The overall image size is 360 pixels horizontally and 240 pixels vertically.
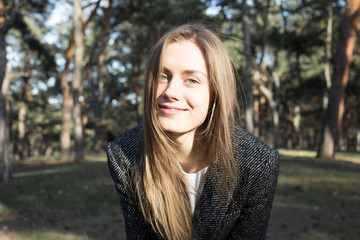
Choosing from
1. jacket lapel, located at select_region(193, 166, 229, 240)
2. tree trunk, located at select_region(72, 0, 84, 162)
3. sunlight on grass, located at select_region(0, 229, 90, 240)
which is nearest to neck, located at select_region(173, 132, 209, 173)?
jacket lapel, located at select_region(193, 166, 229, 240)

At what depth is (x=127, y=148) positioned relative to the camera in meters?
2.14

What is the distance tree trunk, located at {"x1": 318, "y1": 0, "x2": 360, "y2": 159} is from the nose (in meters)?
10.7

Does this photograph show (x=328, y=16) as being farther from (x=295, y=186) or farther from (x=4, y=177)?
(x=4, y=177)

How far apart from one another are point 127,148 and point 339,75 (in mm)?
10689

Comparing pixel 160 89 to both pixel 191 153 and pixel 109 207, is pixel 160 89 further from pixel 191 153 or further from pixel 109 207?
pixel 109 207

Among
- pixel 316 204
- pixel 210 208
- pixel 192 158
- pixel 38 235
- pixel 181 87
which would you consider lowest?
pixel 38 235

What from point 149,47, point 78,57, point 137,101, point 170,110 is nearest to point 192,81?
point 170,110

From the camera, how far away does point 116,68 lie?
29844 mm

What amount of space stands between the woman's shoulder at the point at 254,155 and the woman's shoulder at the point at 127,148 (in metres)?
0.55

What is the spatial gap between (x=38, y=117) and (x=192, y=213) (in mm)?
34001

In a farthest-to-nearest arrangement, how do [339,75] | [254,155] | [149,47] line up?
[149,47]
[339,75]
[254,155]

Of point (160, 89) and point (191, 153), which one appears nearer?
point (160, 89)

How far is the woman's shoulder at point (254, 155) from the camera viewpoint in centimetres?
189

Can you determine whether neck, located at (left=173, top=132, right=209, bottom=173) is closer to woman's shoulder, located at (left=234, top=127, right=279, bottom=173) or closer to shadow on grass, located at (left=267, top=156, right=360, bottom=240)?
woman's shoulder, located at (left=234, top=127, right=279, bottom=173)
